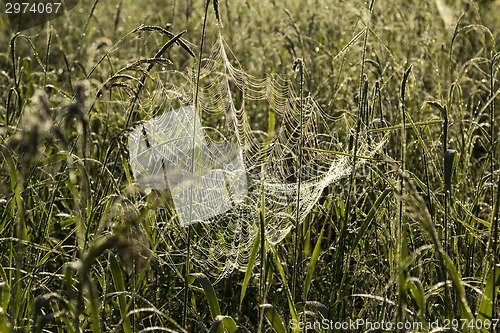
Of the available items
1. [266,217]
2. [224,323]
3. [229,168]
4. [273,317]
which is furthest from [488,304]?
[229,168]

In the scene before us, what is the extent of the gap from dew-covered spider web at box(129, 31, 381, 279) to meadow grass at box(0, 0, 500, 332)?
0.08 meters

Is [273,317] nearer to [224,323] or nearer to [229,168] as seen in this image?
[224,323]

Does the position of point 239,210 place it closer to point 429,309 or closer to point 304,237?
point 304,237

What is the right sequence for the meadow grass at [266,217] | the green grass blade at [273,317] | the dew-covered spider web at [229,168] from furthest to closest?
the dew-covered spider web at [229,168]
the green grass blade at [273,317]
the meadow grass at [266,217]

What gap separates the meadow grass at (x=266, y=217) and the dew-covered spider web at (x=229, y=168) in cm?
8

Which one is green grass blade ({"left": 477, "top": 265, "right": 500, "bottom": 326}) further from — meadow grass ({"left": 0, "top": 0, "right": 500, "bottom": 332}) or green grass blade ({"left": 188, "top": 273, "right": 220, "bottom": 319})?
green grass blade ({"left": 188, "top": 273, "right": 220, "bottom": 319})

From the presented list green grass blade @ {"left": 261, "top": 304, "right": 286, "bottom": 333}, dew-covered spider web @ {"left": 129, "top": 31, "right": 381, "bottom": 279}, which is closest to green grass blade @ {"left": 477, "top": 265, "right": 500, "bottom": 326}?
green grass blade @ {"left": 261, "top": 304, "right": 286, "bottom": 333}

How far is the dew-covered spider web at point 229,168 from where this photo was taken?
99.5 inches

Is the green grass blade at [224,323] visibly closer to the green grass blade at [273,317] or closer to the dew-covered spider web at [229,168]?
the green grass blade at [273,317]

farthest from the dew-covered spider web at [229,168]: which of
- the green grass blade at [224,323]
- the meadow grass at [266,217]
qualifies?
the green grass blade at [224,323]

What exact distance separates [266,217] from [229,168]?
0.76 meters

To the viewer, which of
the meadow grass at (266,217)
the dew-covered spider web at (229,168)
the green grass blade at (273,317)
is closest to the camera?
the meadow grass at (266,217)

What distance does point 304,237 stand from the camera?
7.78ft

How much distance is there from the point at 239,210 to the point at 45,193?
2.64 feet
